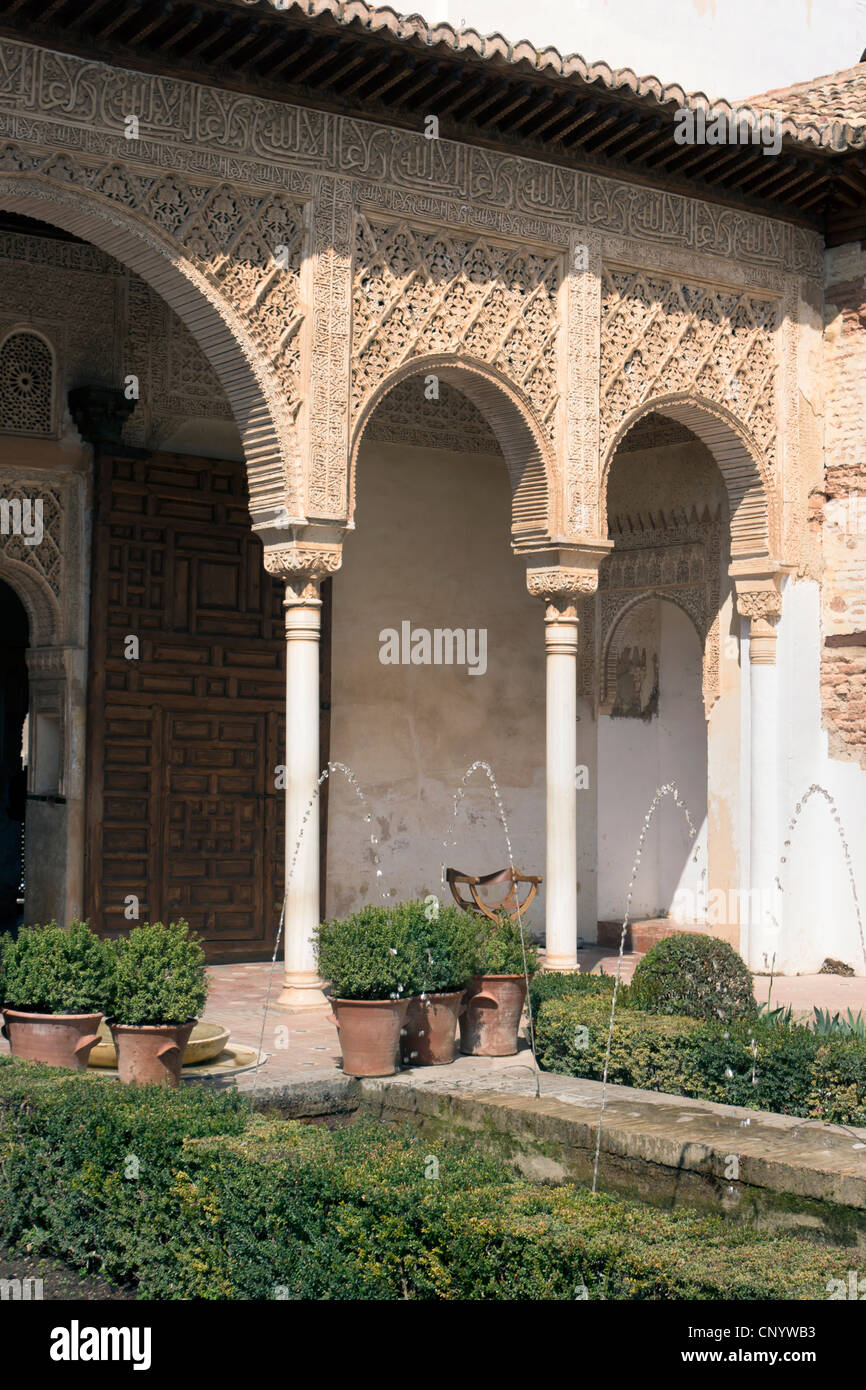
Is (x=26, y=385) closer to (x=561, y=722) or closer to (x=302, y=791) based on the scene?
(x=302, y=791)

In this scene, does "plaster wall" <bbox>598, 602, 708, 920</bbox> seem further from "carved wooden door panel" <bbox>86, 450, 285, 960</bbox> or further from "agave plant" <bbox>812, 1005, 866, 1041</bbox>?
"agave plant" <bbox>812, 1005, 866, 1041</bbox>

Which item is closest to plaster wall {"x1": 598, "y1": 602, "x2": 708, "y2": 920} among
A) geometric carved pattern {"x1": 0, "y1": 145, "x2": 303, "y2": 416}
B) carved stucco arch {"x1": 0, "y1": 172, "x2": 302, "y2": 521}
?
carved stucco arch {"x1": 0, "y1": 172, "x2": 302, "y2": 521}

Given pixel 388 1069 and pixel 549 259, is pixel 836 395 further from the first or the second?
pixel 388 1069

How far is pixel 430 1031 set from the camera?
23.7 ft

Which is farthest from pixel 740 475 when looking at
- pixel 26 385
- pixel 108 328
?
pixel 26 385

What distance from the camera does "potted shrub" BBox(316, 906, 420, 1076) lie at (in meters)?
6.85

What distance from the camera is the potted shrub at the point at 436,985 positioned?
23.4 ft

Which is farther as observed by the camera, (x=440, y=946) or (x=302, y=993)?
(x=302, y=993)

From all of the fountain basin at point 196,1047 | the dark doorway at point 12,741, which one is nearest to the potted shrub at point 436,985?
the fountain basin at point 196,1047

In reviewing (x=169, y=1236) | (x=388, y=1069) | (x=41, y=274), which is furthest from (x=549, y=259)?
(x=169, y=1236)

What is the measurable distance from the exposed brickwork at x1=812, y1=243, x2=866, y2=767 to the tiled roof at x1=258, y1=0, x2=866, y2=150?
105 centimetres

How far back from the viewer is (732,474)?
11.6 meters

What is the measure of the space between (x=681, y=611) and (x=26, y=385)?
5947 millimetres
